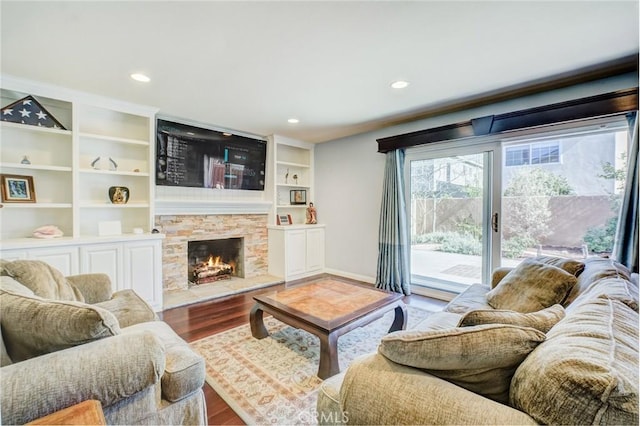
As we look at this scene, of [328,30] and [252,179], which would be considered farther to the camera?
[252,179]

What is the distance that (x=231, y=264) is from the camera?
487cm

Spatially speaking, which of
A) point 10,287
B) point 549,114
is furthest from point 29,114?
point 549,114

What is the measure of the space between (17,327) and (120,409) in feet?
1.67

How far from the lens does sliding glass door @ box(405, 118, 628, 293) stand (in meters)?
2.69

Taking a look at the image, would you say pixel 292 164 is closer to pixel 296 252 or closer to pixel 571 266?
pixel 296 252

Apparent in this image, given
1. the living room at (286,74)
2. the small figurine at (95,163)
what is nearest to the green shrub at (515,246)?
the living room at (286,74)

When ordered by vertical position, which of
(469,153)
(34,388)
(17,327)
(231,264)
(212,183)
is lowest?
(231,264)

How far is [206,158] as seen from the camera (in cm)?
404

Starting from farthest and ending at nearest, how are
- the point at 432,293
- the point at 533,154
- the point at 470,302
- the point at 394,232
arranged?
the point at 394,232, the point at 432,293, the point at 533,154, the point at 470,302

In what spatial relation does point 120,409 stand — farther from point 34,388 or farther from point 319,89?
point 319,89

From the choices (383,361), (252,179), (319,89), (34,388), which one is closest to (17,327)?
(34,388)

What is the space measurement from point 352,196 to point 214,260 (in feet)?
8.51

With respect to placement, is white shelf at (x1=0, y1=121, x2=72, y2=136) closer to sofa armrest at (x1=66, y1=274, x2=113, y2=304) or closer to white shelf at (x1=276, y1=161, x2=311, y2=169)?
sofa armrest at (x1=66, y1=274, x2=113, y2=304)

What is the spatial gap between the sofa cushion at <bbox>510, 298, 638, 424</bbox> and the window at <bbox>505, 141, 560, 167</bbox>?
2636 mm
